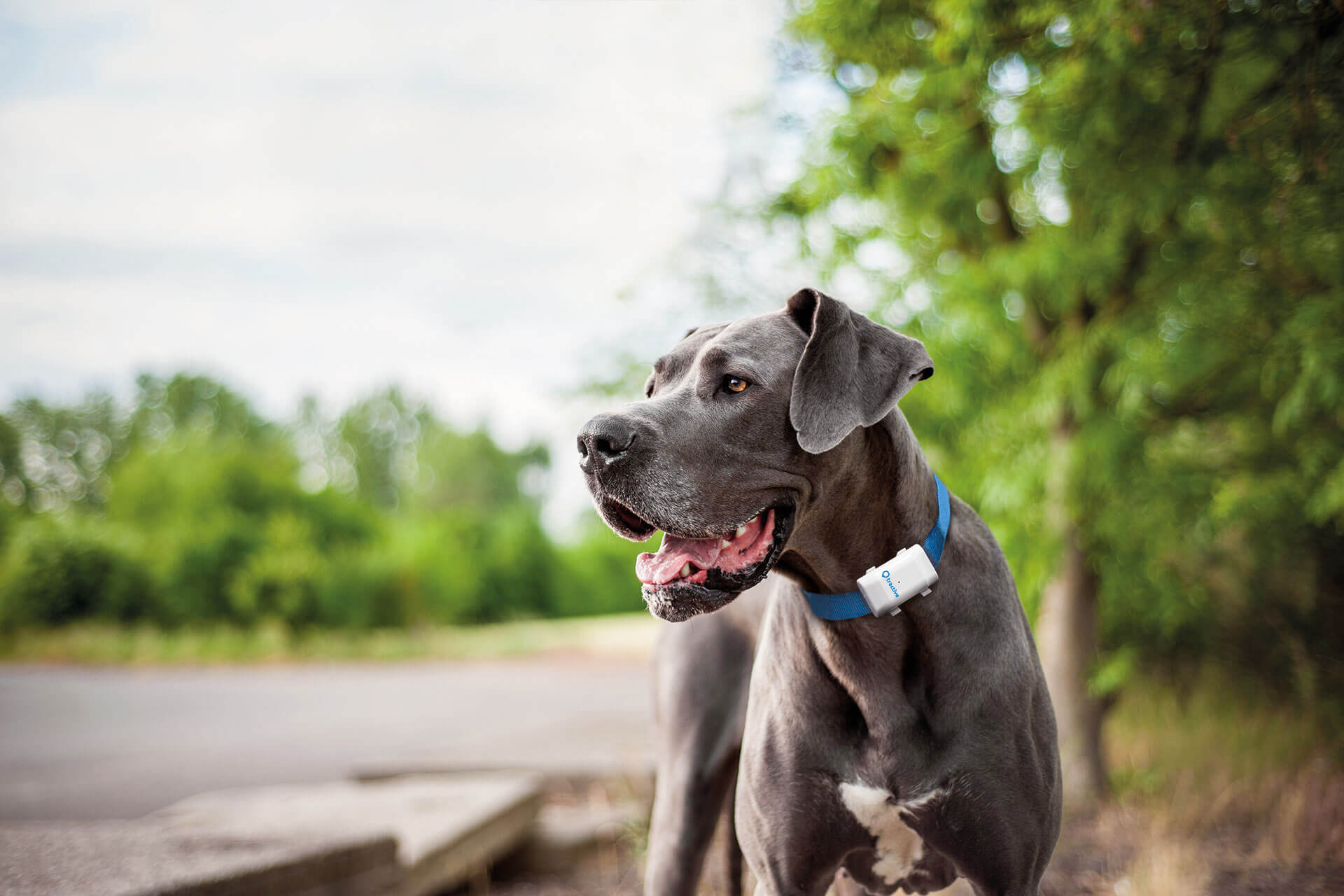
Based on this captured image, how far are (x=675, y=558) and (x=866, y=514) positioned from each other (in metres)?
0.50

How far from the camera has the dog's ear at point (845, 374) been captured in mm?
2094

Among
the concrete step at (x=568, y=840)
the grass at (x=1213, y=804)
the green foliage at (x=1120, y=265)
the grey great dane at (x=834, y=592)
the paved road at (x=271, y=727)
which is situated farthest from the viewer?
the paved road at (x=271, y=727)

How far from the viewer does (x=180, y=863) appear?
10.8 ft

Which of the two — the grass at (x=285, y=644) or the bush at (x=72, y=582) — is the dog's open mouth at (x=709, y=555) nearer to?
the grass at (x=285, y=644)

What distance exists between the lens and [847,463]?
7.41ft

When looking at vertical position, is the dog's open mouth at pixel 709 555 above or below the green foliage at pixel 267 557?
above

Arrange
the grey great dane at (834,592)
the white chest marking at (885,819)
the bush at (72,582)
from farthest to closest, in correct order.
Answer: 1. the bush at (72,582)
2. the white chest marking at (885,819)
3. the grey great dane at (834,592)

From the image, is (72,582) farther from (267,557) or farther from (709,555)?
(709,555)

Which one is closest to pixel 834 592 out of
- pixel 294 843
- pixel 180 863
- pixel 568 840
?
pixel 180 863

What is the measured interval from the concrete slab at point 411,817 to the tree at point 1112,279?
306cm

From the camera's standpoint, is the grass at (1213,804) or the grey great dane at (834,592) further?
the grass at (1213,804)

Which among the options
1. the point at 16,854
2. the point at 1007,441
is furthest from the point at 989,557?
the point at 16,854

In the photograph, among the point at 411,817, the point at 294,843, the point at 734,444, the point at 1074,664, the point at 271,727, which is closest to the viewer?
the point at 734,444

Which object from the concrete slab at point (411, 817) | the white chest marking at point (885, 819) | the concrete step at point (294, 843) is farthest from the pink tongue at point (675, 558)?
the concrete slab at point (411, 817)
